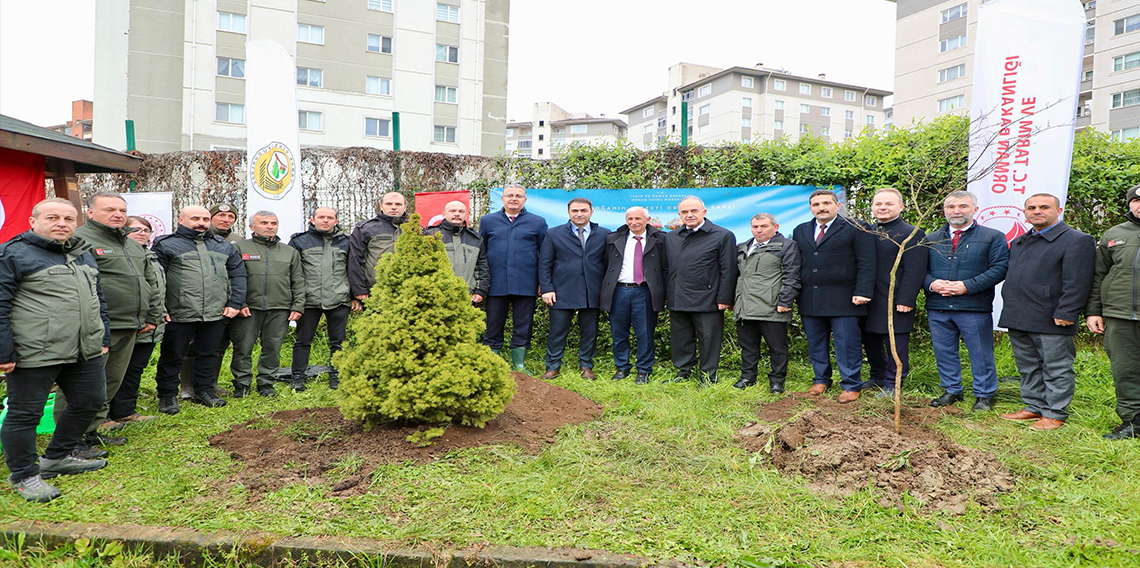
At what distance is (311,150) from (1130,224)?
881 centimetres

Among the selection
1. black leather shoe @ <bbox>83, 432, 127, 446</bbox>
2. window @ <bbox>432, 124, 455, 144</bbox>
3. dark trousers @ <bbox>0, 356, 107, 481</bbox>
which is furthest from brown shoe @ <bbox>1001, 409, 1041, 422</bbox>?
window @ <bbox>432, 124, 455, 144</bbox>

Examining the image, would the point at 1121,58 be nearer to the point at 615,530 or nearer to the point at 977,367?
the point at 977,367

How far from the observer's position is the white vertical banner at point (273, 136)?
780cm

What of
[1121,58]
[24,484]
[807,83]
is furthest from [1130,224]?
[807,83]

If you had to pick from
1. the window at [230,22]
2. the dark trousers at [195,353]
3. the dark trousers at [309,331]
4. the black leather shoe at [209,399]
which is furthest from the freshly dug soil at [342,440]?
the window at [230,22]

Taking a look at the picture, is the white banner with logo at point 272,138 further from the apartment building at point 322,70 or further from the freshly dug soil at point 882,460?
the apartment building at point 322,70

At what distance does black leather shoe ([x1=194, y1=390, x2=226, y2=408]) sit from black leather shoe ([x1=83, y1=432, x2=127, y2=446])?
1.05 m

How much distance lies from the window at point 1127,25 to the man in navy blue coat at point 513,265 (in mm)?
42578

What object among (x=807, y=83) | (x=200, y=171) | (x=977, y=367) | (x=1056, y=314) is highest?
(x=807, y=83)

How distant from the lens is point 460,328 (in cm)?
442

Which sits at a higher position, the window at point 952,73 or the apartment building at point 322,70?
the window at point 952,73

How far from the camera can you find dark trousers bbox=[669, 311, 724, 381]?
21.4 ft

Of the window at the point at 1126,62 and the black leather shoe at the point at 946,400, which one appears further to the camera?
the window at the point at 1126,62

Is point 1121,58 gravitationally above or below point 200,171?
above
